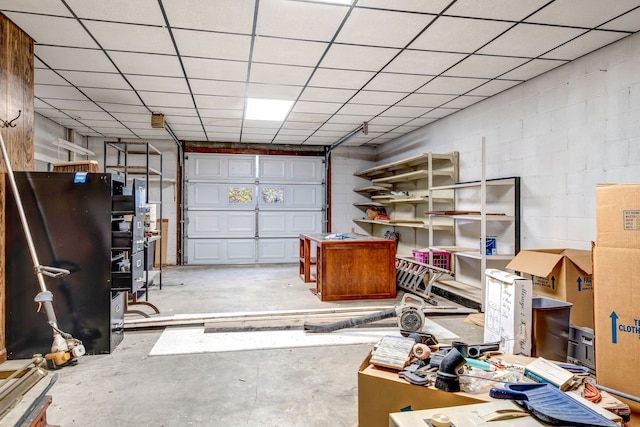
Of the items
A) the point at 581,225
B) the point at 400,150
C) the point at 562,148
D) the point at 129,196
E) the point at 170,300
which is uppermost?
the point at 400,150

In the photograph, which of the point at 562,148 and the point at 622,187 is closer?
the point at 622,187

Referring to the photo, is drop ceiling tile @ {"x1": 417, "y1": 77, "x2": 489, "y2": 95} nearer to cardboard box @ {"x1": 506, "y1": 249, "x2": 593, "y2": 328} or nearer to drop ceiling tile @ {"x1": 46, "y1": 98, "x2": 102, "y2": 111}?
cardboard box @ {"x1": 506, "y1": 249, "x2": 593, "y2": 328}

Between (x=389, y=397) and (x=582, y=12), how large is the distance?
Answer: 9.66 ft

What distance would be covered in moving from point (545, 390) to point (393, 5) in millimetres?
2478

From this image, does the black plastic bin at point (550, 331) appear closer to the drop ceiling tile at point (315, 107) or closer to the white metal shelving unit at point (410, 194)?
the white metal shelving unit at point (410, 194)

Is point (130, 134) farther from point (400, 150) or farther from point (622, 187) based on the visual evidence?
point (622, 187)

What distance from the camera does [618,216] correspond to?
1.85 metres

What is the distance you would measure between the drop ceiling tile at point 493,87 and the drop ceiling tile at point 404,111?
0.86m

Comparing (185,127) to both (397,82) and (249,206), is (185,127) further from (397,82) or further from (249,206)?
(397,82)

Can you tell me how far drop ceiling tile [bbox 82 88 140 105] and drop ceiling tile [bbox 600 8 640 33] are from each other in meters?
4.82

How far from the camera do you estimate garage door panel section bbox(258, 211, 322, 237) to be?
8109 millimetres

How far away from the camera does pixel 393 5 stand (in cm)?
259

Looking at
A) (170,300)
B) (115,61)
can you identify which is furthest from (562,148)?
(170,300)

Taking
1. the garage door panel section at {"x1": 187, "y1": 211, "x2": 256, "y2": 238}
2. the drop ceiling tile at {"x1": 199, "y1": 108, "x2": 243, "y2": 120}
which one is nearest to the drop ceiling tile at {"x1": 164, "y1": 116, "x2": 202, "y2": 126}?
the drop ceiling tile at {"x1": 199, "y1": 108, "x2": 243, "y2": 120}
